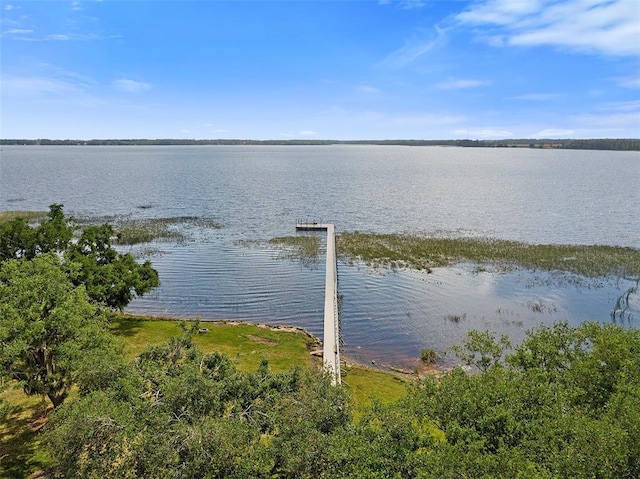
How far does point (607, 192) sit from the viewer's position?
4286 inches

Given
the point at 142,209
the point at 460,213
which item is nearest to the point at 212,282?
the point at 142,209

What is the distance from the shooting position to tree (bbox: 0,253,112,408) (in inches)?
640

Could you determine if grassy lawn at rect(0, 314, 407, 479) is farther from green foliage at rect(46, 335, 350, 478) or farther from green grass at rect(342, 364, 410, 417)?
green foliage at rect(46, 335, 350, 478)

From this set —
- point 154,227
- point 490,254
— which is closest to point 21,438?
point 154,227

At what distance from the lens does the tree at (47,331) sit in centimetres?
1627

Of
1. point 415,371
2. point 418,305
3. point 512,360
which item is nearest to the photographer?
point 512,360

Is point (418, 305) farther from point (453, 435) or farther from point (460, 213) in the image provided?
point (460, 213)

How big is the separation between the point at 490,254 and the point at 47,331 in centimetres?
5152

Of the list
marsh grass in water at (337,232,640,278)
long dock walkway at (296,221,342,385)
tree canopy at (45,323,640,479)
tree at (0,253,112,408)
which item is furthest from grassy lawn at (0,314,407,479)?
marsh grass in water at (337,232,640,278)

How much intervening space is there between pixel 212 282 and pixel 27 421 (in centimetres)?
2461

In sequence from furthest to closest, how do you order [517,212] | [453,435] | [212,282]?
[517,212], [212,282], [453,435]

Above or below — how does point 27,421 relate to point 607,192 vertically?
below

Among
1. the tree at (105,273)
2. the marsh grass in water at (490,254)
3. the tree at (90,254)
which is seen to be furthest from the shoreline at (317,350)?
the marsh grass in water at (490,254)

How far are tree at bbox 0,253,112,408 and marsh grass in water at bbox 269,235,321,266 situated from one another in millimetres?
34230
